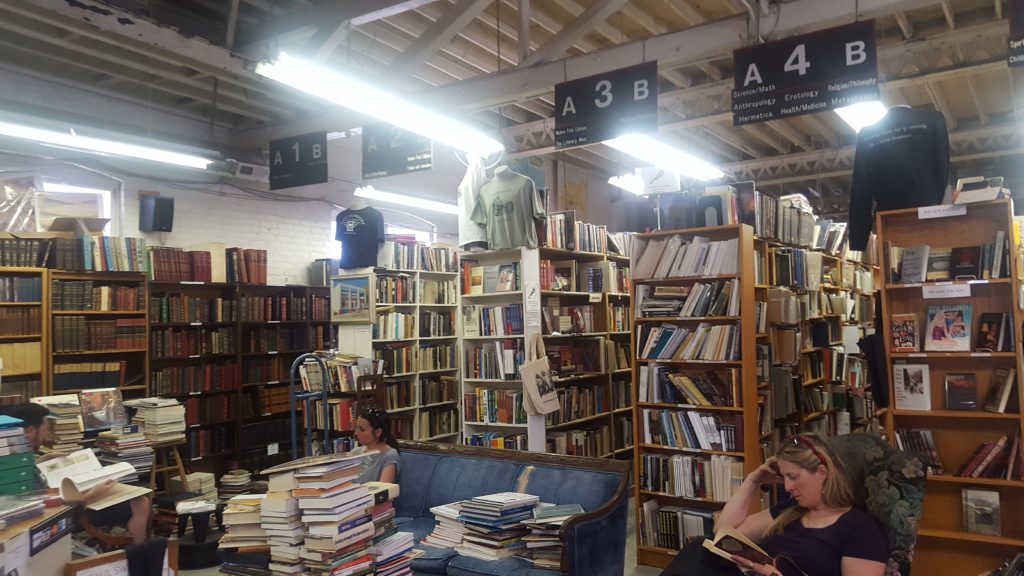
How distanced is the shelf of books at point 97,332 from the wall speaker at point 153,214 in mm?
886

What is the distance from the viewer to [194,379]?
8.23 meters

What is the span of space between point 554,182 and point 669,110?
3.32 metres

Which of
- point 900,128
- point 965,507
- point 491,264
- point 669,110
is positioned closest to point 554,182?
point 669,110

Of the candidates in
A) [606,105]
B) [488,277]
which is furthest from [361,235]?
[606,105]

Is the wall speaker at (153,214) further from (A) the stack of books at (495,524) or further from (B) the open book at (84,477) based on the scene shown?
(A) the stack of books at (495,524)

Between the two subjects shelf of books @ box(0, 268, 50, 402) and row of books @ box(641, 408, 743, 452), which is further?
shelf of books @ box(0, 268, 50, 402)

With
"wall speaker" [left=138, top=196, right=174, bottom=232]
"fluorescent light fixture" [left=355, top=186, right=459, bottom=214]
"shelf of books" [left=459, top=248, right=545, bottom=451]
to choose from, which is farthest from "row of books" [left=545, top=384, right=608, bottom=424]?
"wall speaker" [left=138, top=196, right=174, bottom=232]

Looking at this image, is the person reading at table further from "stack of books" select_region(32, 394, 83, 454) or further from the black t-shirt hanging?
the black t-shirt hanging

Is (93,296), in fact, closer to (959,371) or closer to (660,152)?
(660,152)

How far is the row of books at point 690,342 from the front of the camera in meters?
5.16

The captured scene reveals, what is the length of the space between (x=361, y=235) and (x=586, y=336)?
262 cm

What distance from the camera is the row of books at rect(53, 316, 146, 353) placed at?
6.98 meters

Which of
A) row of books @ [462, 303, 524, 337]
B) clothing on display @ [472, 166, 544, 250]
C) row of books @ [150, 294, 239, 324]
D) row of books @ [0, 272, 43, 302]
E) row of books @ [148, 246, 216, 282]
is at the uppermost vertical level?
clothing on display @ [472, 166, 544, 250]

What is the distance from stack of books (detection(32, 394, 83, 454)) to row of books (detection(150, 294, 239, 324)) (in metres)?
2.45
